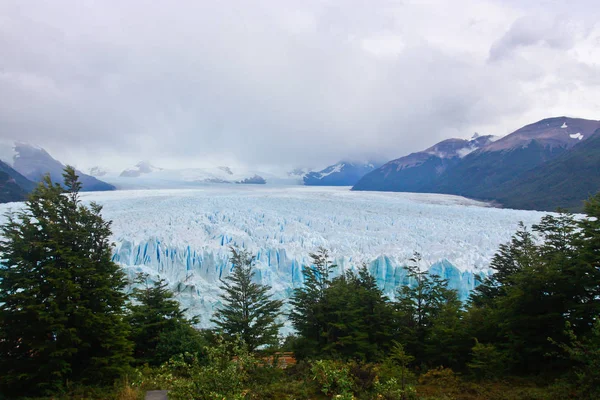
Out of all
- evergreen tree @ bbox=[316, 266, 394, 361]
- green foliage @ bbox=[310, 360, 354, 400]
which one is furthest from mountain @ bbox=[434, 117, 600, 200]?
green foliage @ bbox=[310, 360, 354, 400]

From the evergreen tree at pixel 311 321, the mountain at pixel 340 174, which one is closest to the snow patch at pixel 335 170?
the mountain at pixel 340 174

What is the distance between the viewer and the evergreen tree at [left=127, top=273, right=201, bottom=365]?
405 inches

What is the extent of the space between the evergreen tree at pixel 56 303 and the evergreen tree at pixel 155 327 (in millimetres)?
2648

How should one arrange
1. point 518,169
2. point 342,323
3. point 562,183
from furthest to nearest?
point 518,169
point 562,183
point 342,323

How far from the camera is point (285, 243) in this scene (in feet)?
66.1

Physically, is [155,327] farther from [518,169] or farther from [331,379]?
[518,169]

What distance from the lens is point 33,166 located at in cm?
8200

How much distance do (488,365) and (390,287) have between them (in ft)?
32.0

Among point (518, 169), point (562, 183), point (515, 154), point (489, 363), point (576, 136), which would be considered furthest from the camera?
point (576, 136)

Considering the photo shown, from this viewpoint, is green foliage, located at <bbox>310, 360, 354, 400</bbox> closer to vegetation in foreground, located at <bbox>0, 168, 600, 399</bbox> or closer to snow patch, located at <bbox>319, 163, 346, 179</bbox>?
vegetation in foreground, located at <bbox>0, 168, 600, 399</bbox>

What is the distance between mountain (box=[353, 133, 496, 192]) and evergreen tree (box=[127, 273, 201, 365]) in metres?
116

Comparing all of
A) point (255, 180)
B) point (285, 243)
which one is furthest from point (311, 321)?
point (255, 180)

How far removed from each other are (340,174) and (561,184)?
10456 centimetres

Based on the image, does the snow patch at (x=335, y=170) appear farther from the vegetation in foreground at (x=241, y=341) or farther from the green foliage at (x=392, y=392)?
the green foliage at (x=392, y=392)
